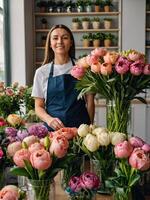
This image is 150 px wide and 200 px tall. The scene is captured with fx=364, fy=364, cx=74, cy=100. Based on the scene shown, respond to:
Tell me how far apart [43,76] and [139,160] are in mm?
1275

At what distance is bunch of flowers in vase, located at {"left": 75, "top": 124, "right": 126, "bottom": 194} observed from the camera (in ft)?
3.91

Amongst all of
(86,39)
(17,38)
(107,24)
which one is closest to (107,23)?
(107,24)

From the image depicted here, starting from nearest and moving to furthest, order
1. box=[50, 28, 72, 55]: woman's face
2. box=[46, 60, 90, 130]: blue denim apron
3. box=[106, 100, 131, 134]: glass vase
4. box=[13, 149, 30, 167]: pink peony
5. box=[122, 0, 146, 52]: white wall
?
box=[13, 149, 30, 167]: pink peony → box=[106, 100, 131, 134]: glass vase → box=[50, 28, 72, 55]: woman's face → box=[46, 60, 90, 130]: blue denim apron → box=[122, 0, 146, 52]: white wall

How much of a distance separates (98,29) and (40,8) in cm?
94

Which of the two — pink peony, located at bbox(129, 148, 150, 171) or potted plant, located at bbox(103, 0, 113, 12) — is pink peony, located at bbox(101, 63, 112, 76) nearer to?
pink peony, located at bbox(129, 148, 150, 171)

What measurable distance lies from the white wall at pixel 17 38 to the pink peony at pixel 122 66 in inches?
136

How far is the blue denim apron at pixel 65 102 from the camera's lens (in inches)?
86.4

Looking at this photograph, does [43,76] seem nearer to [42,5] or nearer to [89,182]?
[89,182]

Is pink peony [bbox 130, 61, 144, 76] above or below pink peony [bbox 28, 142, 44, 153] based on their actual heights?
above

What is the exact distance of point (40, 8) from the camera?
5551mm

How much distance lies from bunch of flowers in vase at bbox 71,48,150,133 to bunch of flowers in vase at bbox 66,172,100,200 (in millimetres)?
542

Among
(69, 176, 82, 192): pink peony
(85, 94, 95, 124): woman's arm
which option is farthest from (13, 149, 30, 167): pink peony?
(85, 94, 95, 124): woman's arm

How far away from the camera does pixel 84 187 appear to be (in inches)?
42.8

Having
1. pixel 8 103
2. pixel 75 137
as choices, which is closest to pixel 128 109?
pixel 75 137
